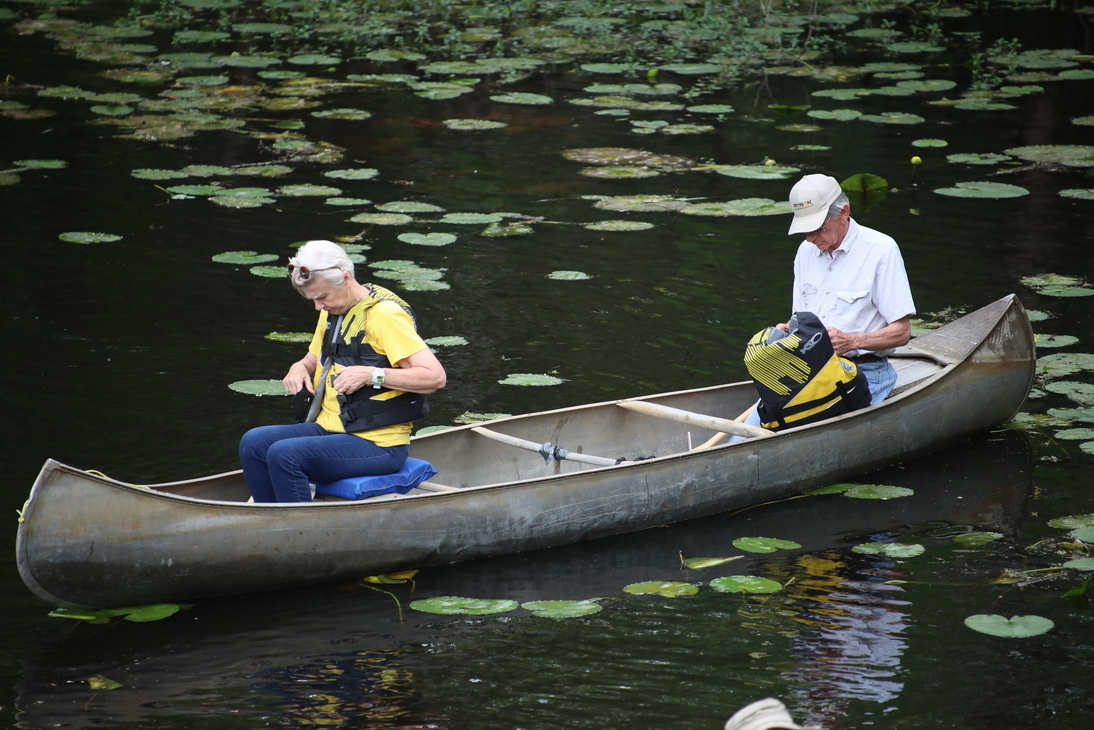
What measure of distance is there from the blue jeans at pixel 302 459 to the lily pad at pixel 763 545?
4.32ft

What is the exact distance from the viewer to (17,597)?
14.5 ft

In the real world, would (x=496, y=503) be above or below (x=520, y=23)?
below

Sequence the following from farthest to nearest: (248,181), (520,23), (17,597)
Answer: (520,23), (248,181), (17,597)

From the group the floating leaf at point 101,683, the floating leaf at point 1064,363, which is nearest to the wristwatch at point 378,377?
the floating leaf at point 101,683

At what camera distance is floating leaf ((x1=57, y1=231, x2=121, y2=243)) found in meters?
8.15

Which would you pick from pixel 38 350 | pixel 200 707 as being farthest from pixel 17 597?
pixel 38 350

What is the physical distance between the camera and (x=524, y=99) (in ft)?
38.2

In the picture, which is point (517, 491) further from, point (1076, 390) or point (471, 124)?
point (471, 124)

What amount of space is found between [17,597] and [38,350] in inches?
98.6

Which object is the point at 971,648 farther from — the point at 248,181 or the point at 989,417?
the point at 248,181

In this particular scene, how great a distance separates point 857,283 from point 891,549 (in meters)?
1.11

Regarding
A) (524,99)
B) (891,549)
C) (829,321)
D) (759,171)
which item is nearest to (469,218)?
(759,171)

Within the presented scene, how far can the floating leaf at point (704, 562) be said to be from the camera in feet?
15.4

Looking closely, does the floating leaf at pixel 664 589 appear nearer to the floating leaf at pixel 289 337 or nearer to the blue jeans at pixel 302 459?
the blue jeans at pixel 302 459
